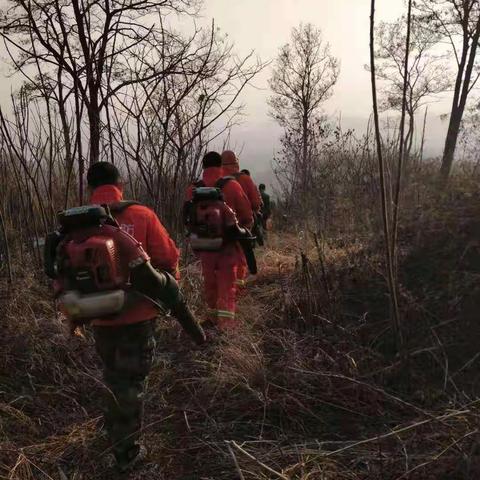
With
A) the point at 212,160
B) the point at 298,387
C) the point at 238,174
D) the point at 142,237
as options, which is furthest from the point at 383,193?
the point at 238,174

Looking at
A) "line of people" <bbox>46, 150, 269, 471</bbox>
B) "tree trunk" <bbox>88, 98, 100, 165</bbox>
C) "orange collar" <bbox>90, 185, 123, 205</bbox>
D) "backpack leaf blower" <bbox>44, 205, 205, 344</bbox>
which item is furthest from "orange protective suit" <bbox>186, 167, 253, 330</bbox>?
"backpack leaf blower" <bbox>44, 205, 205, 344</bbox>

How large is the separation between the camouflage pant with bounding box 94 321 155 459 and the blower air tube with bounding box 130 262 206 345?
0.19m

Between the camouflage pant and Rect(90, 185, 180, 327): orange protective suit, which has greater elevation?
Rect(90, 185, 180, 327): orange protective suit

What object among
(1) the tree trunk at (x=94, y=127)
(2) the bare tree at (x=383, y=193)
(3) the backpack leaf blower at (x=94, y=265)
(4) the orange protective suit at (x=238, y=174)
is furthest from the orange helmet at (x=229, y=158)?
(3) the backpack leaf blower at (x=94, y=265)

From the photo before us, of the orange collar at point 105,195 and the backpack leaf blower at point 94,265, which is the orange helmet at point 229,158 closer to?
the orange collar at point 105,195

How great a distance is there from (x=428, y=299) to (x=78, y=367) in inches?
101

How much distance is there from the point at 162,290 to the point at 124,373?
1.57 ft

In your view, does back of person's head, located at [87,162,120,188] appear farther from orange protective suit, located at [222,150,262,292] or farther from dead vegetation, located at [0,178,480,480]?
orange protective suit, located at [222,150,262,292]

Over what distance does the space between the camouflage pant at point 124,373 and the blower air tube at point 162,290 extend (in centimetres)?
19

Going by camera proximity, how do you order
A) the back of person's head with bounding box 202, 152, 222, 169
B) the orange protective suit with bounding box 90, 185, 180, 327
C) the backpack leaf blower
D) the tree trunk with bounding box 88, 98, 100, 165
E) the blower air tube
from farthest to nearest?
the tree trunk with bounding box 88, 98, 100, 165, the back of person's head with bounding box 202, 152, 222, 169, the orange protective suit with bounding box 90, 185, 180, 327, the blower air tube, the backpack leaf blower

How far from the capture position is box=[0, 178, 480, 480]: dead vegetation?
7.73 ft

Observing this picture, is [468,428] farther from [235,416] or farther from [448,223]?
[448,223]

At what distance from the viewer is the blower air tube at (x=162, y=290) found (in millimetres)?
2314

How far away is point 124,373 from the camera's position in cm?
253
